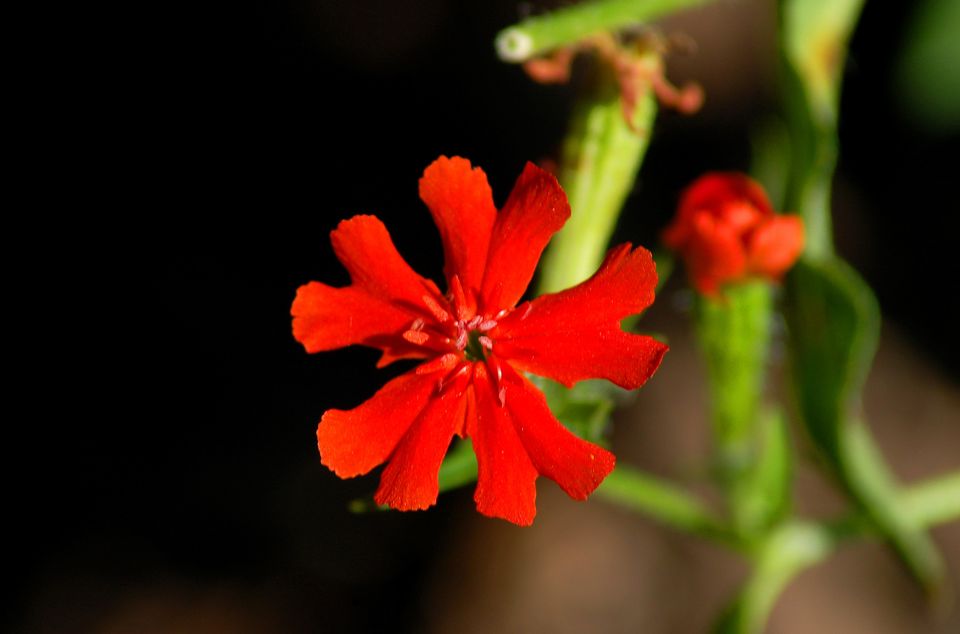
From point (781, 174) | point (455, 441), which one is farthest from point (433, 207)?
point (781, 174)

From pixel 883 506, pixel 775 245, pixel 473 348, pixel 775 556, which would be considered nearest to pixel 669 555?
pixel 775 556

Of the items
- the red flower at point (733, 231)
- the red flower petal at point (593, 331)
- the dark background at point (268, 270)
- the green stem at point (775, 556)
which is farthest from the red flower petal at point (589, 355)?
the dark background at point (268, 270)

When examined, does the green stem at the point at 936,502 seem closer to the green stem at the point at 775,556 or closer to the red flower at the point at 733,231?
the green stem at the point at 775,556

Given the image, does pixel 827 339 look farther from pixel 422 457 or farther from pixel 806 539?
pixel 422 457

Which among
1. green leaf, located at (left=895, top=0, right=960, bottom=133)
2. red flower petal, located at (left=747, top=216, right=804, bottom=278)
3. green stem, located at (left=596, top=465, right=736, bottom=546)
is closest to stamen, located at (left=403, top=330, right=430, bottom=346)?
red flower petal, located at (left=747, top=216, right=804, bottom=278)

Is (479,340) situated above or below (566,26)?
below
